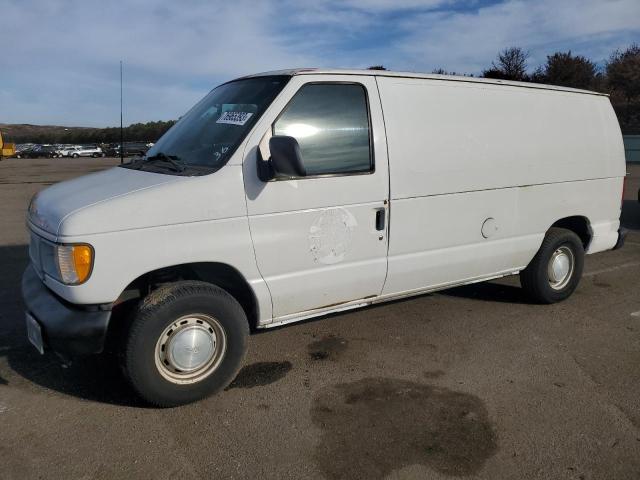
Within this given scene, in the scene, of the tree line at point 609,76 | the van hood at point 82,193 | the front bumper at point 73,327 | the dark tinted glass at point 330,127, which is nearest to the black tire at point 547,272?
the dark tinted glass at point 330,127

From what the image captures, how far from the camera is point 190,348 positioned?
338cm

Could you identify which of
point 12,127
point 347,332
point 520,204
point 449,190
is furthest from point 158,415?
point 12,127

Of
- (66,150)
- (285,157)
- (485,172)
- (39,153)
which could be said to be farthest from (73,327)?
(39,153)

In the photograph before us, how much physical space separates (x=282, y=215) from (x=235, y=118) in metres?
0.77

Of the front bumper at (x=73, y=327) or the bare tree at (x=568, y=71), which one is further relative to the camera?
the bare tree at (x=568, y=71)

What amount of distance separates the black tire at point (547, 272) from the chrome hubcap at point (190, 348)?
3.18 m

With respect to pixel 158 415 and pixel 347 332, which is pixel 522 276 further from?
pixel 158 415

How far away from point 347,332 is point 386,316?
54 cm

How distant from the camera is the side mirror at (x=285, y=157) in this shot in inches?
130

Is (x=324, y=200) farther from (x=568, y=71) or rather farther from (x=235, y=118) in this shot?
(x=568, y=71)

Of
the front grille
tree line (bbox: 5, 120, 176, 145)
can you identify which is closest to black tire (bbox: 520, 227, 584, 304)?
the front grille

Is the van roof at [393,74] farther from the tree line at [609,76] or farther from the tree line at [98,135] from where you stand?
the tree line at [98,135]

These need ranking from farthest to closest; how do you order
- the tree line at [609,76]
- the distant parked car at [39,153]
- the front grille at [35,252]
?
the distant parked car at [39,153] → the tree line at [609,76] → the front grille at [35,252]

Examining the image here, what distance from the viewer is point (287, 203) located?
3.55 m
